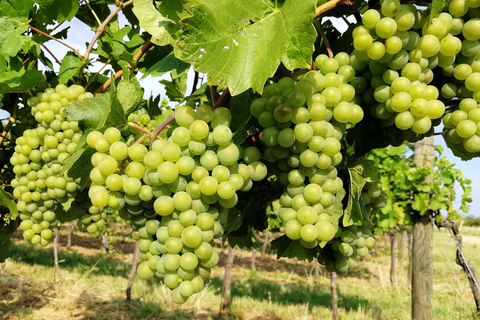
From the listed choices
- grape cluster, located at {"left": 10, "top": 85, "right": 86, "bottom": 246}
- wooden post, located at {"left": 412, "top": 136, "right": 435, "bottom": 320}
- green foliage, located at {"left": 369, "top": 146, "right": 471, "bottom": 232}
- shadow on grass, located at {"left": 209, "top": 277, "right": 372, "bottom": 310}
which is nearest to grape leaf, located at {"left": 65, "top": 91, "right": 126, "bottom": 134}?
grape cluster, located at {"left": 10, "top": 85, "right": 86, "bottom": 246}

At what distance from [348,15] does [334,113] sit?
38 cm

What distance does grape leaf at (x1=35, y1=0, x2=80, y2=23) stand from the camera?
1613mm

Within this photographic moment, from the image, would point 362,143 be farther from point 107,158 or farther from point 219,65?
point 107,158

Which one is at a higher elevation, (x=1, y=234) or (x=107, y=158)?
(x=107, y=158)

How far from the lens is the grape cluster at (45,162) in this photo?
159 centimetres

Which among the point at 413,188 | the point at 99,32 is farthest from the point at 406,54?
the point at 413,188

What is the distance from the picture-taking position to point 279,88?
852mm

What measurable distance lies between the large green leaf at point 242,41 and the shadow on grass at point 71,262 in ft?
41.2

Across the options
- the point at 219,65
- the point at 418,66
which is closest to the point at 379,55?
the point at 418,66

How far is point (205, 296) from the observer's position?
29.8 feet

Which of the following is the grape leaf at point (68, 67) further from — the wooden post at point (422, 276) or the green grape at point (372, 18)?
the wooden post at point (422, 276)

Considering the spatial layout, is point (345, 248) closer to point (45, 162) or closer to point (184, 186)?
point (184, 186)

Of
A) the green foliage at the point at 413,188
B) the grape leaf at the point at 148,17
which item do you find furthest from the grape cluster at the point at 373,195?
the green foliage at the point at 413,188

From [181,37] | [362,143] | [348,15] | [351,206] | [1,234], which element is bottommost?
[1,234]
